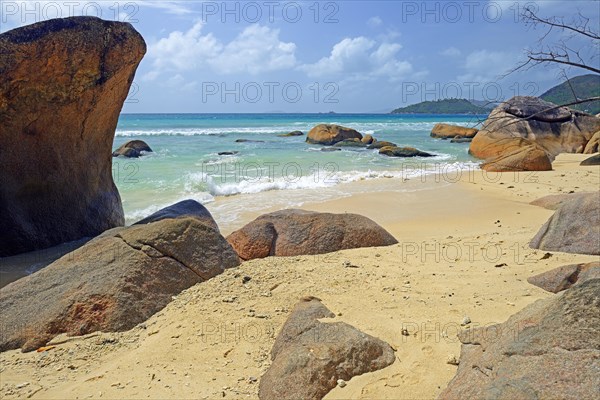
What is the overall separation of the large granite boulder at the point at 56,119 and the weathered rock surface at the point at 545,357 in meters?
6.06

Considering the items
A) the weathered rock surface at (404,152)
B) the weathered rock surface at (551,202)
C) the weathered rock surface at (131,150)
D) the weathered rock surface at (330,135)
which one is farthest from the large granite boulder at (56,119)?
the weathered rock surface at (330,135)

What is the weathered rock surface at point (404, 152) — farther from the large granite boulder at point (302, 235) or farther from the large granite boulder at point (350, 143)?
the large granite boulder at point (302, 235)

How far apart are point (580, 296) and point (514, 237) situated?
4.06m

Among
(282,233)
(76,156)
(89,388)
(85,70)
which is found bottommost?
(89,388)

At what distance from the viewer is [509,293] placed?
418 cm

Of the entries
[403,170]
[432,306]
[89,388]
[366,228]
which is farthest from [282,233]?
[403,170]

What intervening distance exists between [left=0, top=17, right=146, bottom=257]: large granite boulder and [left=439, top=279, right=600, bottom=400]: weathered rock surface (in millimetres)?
6062

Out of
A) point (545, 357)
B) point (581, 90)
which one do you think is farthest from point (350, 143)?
point (545, 357)

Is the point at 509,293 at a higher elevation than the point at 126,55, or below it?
below

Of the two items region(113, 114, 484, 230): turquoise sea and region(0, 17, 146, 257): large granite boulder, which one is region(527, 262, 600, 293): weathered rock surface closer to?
region(0, 17, 146, 257): large granite boulder

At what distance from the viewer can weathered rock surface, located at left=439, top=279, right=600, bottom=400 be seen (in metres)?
2.08

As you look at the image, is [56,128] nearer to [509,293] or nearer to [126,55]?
[126,55]

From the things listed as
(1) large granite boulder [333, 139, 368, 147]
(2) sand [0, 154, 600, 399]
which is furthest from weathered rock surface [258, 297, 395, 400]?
(1) large granite boulder [333, 139, 368, 147]

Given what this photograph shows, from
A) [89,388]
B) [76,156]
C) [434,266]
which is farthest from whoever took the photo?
[76,156]
